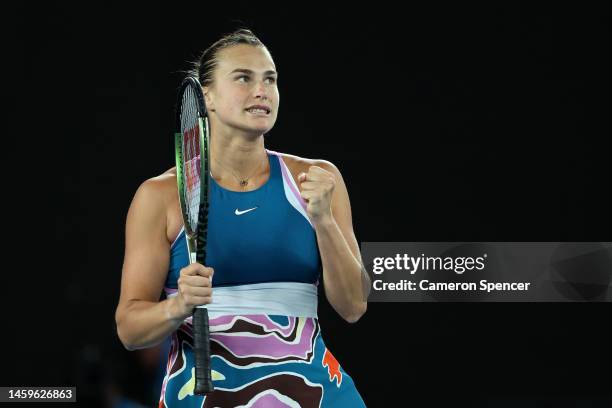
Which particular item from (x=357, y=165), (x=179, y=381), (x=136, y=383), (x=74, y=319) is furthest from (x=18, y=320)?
(x=179, y=381)

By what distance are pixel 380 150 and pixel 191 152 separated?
8.04ft

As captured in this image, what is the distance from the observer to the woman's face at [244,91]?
2.33 m

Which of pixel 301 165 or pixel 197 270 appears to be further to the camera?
pixel 301 165

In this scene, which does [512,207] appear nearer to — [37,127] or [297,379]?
[37,127]

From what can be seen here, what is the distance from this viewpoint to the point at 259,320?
2.28 meters

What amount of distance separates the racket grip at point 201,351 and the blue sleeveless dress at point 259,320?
9 centimetres

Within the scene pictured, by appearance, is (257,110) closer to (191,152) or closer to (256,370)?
(191,152)

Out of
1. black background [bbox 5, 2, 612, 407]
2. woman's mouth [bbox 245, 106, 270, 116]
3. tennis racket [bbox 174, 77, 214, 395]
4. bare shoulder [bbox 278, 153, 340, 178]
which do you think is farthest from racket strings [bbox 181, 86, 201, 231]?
black background [bbox 5, 2, 612, 407]

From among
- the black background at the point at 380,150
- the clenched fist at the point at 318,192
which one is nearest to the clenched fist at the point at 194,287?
the clenched fist at the point at 318,192

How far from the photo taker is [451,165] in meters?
4.80

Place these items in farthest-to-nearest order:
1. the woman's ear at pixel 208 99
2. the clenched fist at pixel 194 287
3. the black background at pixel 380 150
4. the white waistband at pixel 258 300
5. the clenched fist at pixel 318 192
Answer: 1. the black background at pixel 380 150
2. the woman's ear at pixel 208 99
3. the white waistband at pixel 258 300
4. the clenched fist at pixel 318 192
5. the clenched fist at pixel 194 287

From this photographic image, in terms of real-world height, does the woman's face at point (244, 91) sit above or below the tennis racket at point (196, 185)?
above

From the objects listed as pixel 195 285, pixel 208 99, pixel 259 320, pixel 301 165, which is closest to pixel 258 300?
pixel 259 320

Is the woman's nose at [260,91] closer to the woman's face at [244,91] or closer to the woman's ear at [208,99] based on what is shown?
the woman's face at [244,91]
